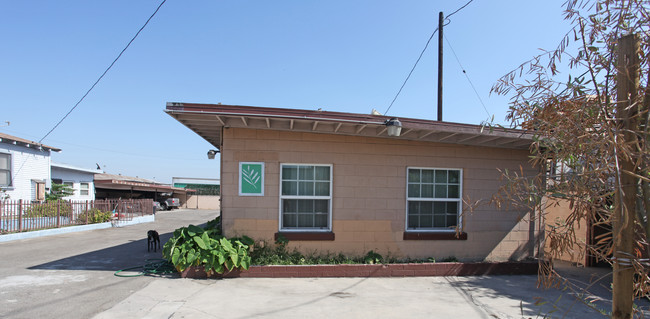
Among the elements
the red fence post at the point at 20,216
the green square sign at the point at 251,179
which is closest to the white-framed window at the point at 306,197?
the green square sign at the point at 251,179

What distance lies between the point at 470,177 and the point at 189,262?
6192 mm

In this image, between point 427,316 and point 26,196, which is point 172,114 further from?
point 26,196

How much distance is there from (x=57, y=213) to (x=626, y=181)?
17.7 meters

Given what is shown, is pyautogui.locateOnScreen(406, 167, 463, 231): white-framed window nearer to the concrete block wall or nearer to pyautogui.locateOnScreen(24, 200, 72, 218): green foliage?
the concrete block wall

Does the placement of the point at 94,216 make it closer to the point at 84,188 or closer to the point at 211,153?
the point at 84,188

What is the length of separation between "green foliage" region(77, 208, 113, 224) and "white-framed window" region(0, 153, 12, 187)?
10.8 feet

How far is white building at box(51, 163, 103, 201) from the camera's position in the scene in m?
20.5

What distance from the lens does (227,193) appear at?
24.3 feet

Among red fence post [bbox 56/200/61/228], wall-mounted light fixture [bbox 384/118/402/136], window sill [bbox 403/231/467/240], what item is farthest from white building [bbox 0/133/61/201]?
wall-mounted light fixture [bbox 384/118/402/136]

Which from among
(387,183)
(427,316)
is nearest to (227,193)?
(387,183)

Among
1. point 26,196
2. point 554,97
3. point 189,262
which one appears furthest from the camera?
point 26,196

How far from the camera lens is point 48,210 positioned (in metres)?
14.3

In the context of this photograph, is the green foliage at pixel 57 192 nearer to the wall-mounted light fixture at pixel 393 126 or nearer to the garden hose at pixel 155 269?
the garden hose at pixel 155 269

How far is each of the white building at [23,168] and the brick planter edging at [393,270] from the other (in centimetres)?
1453
